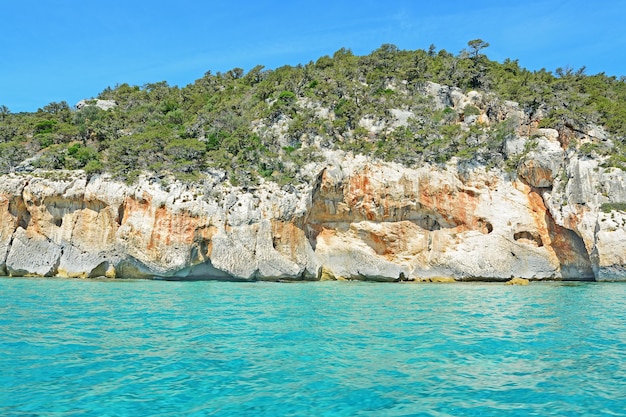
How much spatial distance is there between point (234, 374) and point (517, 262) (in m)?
27.8

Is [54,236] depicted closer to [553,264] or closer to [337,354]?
[337,354]

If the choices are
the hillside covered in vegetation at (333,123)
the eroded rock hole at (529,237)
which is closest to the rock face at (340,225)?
the eroded rock hole at (529,237)

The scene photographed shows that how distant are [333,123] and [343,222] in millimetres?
9164

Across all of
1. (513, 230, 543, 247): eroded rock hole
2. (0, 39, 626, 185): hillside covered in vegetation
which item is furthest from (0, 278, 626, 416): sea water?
(0, 39, 626, 185): hillside covered in vegetation

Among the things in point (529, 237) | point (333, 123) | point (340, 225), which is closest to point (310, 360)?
point (340, 225)

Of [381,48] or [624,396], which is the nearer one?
[624,396]

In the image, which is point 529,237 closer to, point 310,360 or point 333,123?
point 333,123

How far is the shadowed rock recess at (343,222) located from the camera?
2956 centimetres

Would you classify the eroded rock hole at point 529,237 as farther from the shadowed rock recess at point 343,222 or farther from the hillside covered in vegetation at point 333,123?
the hillside covered in vegetation at point 333,123

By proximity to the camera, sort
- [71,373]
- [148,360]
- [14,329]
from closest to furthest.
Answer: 1. [71,373]
2. [148,360]
3. [14,329]

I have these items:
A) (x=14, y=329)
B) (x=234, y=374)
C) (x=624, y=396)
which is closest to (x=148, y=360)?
(x=234, y=374)

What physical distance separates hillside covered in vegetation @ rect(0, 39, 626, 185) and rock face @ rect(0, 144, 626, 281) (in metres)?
1.80

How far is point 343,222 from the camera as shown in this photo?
34.4 m

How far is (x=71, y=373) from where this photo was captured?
7465 millimetres
